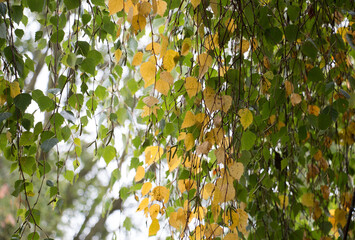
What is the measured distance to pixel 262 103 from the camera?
102cm

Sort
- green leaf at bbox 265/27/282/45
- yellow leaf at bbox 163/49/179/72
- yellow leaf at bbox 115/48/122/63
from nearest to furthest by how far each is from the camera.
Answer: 1. yellow leaf at bbox 163/49/179/72
2. green leaf at bbox 265/27/282/45
3. yellow leaf at bbox 115/48/122/63

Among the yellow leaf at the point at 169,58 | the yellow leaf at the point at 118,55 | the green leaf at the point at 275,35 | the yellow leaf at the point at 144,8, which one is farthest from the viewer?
the yellow leaf at the point at 118,55

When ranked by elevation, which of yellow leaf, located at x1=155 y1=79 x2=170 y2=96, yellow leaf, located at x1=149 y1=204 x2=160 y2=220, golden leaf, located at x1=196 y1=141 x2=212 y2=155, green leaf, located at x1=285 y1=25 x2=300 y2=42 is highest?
green leaf, located at x1=285 y1=25 x2=300 y2=42

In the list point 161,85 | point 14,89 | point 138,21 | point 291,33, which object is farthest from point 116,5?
point 291,33

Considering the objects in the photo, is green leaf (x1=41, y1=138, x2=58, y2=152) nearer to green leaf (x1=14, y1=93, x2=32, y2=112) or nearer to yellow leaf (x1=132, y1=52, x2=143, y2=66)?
green leaf (x1=14, y1=93, x2=32, y2=112)

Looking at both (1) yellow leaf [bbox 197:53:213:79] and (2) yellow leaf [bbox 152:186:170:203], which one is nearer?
(1) yellow leaf [bbox 197:53:213:79]

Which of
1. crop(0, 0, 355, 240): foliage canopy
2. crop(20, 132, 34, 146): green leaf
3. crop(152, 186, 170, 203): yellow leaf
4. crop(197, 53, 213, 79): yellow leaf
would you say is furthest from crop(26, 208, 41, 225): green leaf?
crop(197, 53, 213, 79): yellow leaf

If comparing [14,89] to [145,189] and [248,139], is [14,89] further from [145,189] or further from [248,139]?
[248,139]

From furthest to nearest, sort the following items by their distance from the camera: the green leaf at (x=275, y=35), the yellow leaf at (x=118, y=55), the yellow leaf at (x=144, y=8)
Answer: the yellow leaf at (x=118, y=55) → the green leaf at (x=275, y=35) → the yellow leaf at (x=144, y=8)

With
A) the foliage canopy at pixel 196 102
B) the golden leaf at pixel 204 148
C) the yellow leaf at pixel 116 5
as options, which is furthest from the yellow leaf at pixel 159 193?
the yellow leaf at pixel 116 5

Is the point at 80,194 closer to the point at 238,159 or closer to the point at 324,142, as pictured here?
the point at 324,142

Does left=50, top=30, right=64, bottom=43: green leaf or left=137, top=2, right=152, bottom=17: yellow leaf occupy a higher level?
left=50, top=30, right=64, bottom=43: green leaf

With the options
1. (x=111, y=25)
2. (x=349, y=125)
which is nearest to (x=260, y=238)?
(x=349, y=125)

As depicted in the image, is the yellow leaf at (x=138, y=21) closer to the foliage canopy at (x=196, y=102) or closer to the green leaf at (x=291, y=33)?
the foliage canopy at (x=196, y=102)
